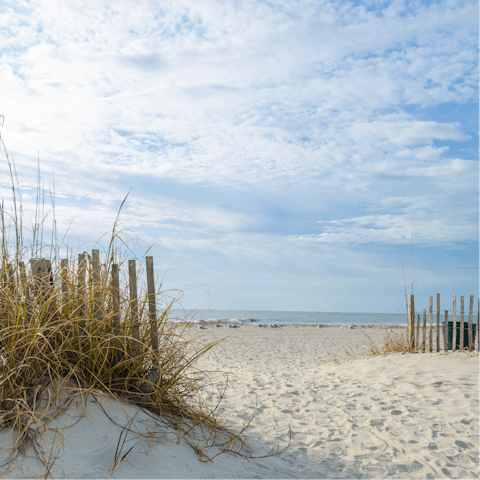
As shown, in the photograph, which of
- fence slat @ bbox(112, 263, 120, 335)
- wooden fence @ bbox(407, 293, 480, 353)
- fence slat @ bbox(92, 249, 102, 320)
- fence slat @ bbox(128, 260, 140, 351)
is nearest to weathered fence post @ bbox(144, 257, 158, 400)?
fence slat @ bbox(128, 260, 140, 351)

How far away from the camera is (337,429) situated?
4.12 metres

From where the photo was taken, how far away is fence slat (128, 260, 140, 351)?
3.18 meters

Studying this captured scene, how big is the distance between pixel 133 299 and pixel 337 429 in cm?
267

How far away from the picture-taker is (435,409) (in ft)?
15.3

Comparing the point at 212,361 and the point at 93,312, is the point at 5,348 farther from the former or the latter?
the point at 212,361

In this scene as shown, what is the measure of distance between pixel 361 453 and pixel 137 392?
7.17 ft

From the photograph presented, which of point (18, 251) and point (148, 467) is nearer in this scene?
point (148, 467)

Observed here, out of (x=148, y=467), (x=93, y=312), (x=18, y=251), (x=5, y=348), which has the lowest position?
(x=148, y=467)

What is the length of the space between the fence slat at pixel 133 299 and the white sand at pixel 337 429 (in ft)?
2.01

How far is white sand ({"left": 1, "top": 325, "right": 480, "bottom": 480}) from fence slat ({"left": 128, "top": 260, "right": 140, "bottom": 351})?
612mm

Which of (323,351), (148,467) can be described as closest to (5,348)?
(148,467)

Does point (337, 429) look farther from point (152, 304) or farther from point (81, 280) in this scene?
point (81, 280)

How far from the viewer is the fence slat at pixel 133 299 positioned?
3.18 m

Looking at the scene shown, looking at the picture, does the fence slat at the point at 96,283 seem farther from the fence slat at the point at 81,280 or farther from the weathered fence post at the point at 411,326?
the weathered fence post at the point at 411,326
